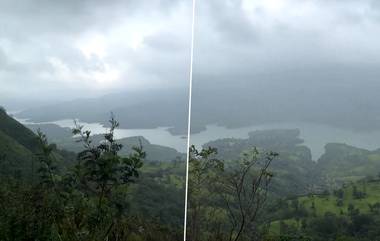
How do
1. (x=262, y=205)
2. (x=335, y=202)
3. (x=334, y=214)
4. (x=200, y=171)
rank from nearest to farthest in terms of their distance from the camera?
(x=262, y=205), (x=200, y=171), (x=334, y=214), (x=335, y=202)

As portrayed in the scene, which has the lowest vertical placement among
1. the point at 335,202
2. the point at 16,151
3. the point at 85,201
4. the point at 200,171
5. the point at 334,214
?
the point at 334,214

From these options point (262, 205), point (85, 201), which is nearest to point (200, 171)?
point (262, 205)

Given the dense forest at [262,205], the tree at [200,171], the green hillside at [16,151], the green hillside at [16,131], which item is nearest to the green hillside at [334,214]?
the dense forest at [262,205]

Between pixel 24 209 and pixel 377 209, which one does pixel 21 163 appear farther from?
pixel 24 209

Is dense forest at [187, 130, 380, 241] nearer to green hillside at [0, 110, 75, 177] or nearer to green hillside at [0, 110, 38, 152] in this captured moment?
green hillside at [0, 110, 75, 177]

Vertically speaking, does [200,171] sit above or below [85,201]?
above

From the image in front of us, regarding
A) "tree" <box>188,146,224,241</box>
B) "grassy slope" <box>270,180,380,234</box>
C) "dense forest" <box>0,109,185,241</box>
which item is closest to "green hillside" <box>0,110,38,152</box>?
"grassy slope" <box>270,180,380,234</box>

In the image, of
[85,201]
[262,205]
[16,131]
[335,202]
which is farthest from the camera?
[16,131]

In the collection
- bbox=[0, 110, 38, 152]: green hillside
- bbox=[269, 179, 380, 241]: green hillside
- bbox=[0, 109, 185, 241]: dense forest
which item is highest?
bbox=[0, 110, 38, 152]: green hillside

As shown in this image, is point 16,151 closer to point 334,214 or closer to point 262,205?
point 334,214

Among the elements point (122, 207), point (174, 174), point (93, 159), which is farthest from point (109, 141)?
point (174, 174)

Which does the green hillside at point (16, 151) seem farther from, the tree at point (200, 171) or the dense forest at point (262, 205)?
the tree at point (200, 171)
